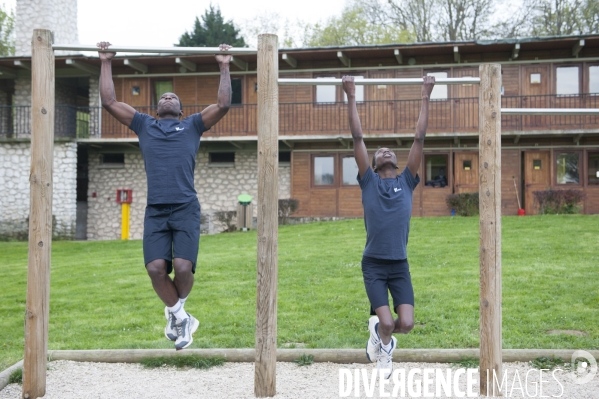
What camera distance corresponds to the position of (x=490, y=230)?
Result: 6777 millimetres

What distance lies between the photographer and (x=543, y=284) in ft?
38.7

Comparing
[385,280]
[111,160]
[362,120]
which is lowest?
[385,280]

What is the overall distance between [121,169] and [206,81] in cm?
482

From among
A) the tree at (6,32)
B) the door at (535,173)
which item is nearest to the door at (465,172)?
the door at (535,173)

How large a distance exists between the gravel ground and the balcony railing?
57.9ft

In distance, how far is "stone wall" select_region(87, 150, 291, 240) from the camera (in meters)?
26.8

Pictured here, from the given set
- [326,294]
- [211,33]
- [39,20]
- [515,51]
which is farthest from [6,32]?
[326,294]

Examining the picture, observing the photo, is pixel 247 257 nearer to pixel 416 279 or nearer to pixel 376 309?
pixel 416 279

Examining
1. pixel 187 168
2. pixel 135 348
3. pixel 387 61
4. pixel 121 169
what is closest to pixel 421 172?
pixel 387 61

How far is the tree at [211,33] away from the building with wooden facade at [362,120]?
13889 millimetres

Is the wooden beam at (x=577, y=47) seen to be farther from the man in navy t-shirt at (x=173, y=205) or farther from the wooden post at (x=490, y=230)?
the man in navy t-shirt at (x=173, y=205)

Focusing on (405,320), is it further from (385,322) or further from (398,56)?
(398,56)

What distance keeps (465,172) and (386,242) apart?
64.6 ft

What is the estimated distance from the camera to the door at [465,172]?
2530cm
